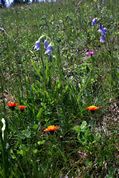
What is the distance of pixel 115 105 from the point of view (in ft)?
9.32

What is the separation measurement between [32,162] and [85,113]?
87 cm

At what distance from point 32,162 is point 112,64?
1594mm

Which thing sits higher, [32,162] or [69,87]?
[69,87]

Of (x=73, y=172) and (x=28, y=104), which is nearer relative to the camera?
(x=73, y=172)

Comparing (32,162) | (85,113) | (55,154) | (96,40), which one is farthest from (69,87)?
(96,40)

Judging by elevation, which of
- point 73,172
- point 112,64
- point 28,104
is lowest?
point 73,172

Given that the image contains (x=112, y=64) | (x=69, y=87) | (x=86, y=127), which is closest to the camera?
(x=86, y=127)

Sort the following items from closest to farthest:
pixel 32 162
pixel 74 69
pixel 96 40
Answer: pixel 32 162
pixel 74 69
pixel 96 40

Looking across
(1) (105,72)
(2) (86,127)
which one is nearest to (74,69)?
(1) (105,72)

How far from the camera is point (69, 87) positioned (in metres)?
2.99

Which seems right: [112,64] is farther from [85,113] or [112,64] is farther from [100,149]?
[100,149]

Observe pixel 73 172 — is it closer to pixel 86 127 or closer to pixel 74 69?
pixel 86 127

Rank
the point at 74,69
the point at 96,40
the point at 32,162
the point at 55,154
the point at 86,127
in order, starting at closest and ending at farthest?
the point at 32,162 < the point at 55,154 < the point at 86,127 < the point at 74,69 < the point at 96,40

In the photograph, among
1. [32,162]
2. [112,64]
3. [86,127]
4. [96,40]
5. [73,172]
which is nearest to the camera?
[32,162]
